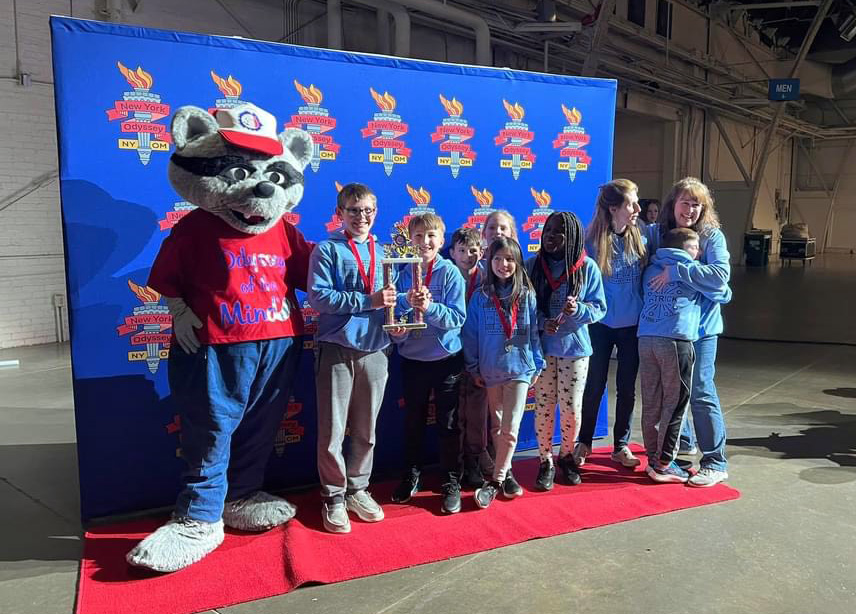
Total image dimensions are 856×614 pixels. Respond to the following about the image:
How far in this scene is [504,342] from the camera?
125 inches

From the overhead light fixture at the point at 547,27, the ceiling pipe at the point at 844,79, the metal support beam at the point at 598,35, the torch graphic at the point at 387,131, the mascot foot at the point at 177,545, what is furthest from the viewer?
the ceiling pipe at the point at 844,79

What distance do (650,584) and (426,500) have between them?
114 centimetres

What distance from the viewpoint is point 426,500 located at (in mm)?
3293

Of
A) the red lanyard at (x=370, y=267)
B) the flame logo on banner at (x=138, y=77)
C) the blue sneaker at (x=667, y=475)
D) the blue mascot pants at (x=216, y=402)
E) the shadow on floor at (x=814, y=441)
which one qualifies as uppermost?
the flame logo on banner at (x=138, y=77)

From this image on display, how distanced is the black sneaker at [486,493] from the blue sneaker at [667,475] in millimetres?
866

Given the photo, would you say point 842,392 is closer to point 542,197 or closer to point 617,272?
point 617,272

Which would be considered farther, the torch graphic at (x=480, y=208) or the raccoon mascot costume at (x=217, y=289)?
the torch graphic at (x=480, y=208)

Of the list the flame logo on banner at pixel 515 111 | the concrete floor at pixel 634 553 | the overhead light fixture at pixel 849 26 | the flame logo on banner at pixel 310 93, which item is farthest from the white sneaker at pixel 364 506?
the overhead light fixture at pixel 849 26

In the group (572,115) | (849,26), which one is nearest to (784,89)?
(849,26)

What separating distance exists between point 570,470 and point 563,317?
876 millimetres

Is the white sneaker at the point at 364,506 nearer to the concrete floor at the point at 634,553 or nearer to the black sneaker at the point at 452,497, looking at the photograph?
the black sneaker at the point at 452,497

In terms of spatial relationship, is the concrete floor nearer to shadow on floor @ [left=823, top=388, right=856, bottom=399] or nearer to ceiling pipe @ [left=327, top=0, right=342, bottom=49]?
shadow on floor @ [left=823, top=388, right=856, bottom=399]

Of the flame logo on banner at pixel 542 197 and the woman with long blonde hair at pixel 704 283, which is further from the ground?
the flame logo on banner at pixel 542 197

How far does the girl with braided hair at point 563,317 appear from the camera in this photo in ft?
10.7
